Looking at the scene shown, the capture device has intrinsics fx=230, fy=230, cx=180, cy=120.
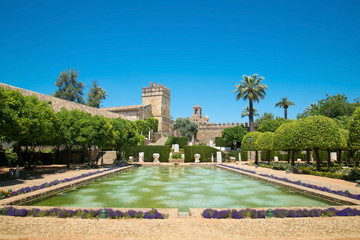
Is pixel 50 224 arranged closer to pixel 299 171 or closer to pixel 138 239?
pixel 138 239

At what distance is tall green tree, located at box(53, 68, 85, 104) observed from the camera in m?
45.1

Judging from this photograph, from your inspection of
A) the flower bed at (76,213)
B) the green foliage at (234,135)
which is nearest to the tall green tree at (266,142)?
the flower bed at (76,213)

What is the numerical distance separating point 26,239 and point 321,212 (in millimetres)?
5976

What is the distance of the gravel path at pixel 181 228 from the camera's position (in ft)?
13.1

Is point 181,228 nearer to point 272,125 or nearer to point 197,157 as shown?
point 197,157

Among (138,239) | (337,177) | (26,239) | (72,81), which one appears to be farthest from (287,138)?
(72,81)

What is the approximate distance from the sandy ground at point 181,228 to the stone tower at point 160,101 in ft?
158

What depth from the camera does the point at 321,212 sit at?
5.28 metres

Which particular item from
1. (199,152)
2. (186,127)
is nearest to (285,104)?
(186,127)

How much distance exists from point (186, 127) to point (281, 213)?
4319 centimetres

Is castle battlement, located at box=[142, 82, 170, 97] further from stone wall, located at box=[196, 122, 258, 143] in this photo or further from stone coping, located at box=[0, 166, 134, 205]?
stone coping, located at box=[0, 166, 134, 205]

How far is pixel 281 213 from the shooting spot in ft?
17.0

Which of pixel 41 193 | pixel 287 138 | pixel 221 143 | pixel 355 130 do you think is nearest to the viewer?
pixel 41 193

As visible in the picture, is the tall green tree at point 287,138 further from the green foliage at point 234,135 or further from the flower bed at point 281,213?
the green foliage at point 234,135
